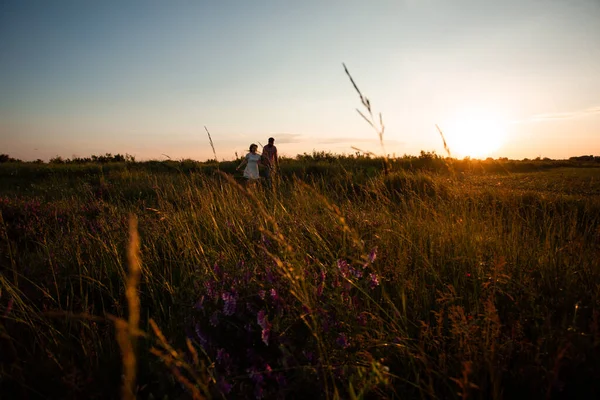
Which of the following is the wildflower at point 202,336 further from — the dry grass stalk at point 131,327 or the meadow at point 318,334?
the dry grass stalk at point 131,327

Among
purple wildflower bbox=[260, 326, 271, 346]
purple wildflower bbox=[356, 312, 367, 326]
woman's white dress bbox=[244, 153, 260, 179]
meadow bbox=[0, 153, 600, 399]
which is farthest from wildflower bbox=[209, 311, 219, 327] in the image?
woman's white dress bbox=[244, 153, 260, 179]

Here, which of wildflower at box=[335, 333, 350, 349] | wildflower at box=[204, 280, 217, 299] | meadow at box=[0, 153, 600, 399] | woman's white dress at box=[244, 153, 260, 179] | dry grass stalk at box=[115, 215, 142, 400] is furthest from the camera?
woman's white dress at box=[244, 153, 260, 179]

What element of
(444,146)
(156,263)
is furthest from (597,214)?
(156,263)

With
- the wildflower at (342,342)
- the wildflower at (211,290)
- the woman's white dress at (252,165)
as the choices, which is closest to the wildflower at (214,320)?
the wildflower at (211,290)

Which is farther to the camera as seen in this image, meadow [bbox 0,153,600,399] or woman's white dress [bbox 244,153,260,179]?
woman's white dress [bbox 244,153,260,179]

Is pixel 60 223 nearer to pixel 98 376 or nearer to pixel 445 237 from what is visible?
pixel 98 376

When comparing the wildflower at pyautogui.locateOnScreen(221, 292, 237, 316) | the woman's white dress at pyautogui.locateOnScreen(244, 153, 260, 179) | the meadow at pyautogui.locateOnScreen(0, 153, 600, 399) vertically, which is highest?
the woman's white dress at pyautogui.locateOnScreen(244, 153, 260, 179)

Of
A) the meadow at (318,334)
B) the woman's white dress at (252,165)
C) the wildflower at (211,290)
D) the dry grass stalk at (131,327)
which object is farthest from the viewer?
the woman's white dress at (252,165)

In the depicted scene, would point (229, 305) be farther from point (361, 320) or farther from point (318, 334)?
point (361, 320)

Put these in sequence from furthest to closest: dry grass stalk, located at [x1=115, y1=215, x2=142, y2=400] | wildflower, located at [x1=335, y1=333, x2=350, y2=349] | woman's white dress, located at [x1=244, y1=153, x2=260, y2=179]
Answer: woman's white dress, located at [x1=244, y1=153, x2=260, y2=179], wildflower, located at [x1=335, y1=333, x2=350, y2=349], dry grass stalk, located at [x1=115, y1=215, x2=142, y2=400]

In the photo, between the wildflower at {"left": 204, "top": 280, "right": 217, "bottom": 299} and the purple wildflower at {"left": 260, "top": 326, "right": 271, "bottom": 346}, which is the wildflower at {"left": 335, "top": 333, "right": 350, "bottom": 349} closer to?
the purple wildflower at {"left": 260, "top": 326, "right": 271, "bottom": 346}

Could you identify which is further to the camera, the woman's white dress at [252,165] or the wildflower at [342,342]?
the woman's white dress at [252,165]

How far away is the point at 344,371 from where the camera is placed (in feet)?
4.61

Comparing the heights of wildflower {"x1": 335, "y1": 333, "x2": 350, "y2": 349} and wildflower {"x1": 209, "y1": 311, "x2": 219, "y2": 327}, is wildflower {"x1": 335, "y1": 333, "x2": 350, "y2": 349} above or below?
below
